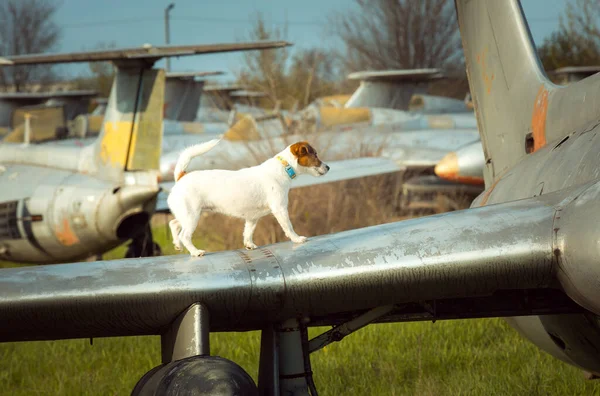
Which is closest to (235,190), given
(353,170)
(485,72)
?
(485,72)

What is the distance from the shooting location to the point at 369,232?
3.75m

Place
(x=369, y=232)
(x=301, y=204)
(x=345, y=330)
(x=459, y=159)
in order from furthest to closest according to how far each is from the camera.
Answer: (x=459, y=159) < (x=301, y=204) < (x=345, y=330) < (x=369, y=232)

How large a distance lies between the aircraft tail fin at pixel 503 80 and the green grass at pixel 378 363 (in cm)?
147

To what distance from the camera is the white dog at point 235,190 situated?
11.2 feet

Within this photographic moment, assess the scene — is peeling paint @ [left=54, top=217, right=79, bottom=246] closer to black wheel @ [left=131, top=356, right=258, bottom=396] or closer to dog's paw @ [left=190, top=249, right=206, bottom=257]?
dog's paw @ [left=190, top=249, right=206, bottom=257]

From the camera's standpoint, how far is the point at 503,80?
5.79 meters

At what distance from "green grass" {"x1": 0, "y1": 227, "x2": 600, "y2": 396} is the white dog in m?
2.25

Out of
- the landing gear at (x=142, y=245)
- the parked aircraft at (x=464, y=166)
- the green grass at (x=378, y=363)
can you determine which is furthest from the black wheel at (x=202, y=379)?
the parked aircraft at (x=464, y=166)

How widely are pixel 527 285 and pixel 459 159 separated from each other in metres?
11.7

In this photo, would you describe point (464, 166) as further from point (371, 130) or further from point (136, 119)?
point (136, 119)

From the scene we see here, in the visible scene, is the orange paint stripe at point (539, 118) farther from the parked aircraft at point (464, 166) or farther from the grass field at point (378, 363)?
the parked aircraft at point (464, 166)

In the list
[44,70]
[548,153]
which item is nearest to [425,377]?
[548,153]

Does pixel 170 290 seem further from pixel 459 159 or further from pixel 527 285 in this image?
pixel 459 159

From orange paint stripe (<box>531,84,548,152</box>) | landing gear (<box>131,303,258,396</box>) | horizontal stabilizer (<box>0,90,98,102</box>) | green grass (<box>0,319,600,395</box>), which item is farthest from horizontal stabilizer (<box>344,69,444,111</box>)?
landing gear (<box>131,303,258,396</box>)
